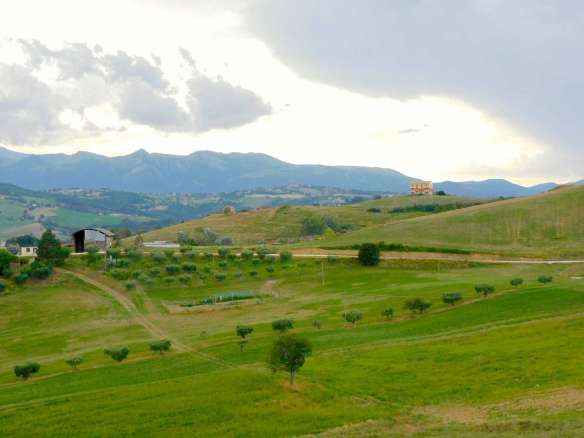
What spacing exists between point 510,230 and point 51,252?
315 feet

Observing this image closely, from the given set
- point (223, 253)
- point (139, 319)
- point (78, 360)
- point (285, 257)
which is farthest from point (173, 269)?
point (78, 360)

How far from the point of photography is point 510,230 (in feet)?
446

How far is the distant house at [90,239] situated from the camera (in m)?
122

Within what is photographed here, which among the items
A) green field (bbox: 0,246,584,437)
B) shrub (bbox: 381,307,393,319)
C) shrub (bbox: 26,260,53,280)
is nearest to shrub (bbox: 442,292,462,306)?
green field (bbox: 0,246,584,437)

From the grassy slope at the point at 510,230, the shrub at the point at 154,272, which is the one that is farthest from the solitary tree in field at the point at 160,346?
the grassy slope at the point at 510,230

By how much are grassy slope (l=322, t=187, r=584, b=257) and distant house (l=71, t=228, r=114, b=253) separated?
49.5 m

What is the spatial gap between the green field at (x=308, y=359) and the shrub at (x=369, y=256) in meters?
7.72

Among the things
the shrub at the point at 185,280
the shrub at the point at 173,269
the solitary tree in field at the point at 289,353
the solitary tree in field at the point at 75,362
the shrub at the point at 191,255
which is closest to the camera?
the solitary tree in field at the point at 289,353

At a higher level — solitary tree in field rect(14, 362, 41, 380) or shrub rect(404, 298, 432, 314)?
shrub rect(404, 298, 432, 314)

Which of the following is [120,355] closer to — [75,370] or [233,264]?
[75,370]

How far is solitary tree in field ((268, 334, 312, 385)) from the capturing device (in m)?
42.7

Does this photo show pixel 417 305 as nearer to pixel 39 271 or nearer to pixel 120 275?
pixel 120 275

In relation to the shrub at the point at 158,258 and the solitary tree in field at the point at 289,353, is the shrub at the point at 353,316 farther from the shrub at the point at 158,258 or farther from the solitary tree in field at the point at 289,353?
the shrub at the point at 158,258

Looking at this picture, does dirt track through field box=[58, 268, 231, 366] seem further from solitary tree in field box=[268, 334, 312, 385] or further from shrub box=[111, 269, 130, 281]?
Answer: solitary tree in field box=[268, 334, 312, 385]
